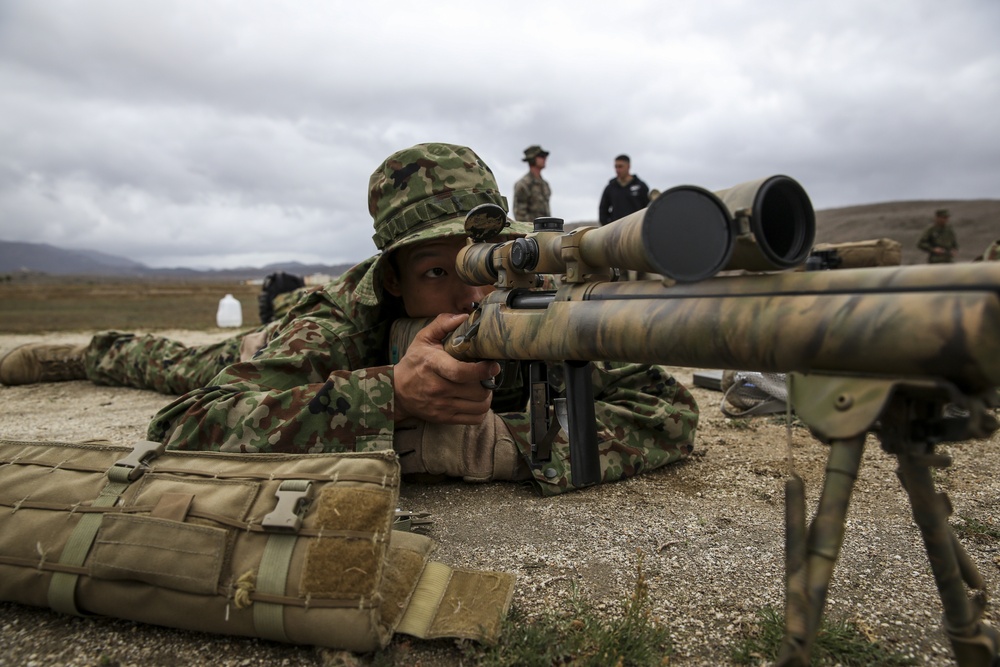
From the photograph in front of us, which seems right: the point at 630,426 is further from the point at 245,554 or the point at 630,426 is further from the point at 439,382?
the point at 245,554

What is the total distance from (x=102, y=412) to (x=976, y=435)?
554cm

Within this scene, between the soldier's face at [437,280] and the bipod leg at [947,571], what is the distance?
1.92 m

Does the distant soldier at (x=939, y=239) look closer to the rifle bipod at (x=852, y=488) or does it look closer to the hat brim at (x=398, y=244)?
the hat brim at (x=398, y=244)

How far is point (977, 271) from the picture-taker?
115cm

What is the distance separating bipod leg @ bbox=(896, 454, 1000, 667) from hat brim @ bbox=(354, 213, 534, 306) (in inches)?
72.8

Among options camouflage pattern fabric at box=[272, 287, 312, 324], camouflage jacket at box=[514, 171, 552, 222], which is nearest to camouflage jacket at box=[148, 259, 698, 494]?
camouflage pattern fabric at box=[272, 287, 312, 324]

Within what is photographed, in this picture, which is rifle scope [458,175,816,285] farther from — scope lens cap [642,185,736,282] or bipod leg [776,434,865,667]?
bipod leg [776,434,865,667]

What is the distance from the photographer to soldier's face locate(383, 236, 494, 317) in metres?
2.96

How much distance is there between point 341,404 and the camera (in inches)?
99.0

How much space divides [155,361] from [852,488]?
5.63 meters

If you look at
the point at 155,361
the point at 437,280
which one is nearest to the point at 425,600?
the point at 437,280

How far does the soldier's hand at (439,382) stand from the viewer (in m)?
2.41

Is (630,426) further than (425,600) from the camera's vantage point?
Yes

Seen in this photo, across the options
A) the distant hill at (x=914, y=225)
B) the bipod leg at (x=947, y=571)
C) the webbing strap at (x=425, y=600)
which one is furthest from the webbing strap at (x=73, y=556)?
the distant hill at (x=914, y=225)
